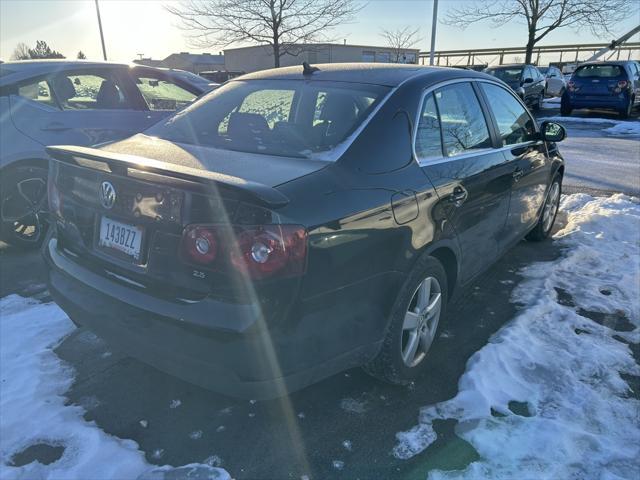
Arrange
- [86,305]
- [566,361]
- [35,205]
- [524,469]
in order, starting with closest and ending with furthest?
[524,469] < [86,305] < [566,361] < [35,205]

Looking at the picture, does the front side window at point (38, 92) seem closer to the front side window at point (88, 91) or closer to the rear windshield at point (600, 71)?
the front side window at point (88, 91)

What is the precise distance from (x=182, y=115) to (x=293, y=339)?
1.88 m

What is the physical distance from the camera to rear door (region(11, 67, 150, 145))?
15.3ft

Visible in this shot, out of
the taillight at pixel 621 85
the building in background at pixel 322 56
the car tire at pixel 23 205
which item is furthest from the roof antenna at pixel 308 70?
the building in background at pixel 322 56

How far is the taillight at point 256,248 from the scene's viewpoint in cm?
189

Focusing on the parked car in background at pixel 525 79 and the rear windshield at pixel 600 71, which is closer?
the rear windshield at pixel 600 71

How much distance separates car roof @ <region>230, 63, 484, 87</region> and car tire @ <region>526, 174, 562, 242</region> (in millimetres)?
2164

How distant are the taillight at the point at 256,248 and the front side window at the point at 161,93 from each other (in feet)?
13.1

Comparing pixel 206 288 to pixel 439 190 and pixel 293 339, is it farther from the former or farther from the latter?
pixel 439 190

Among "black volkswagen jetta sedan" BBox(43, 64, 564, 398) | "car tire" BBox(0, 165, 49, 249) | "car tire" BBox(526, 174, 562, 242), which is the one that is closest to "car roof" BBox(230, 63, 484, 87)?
"black volkswagen jetta sedan" BBox(43, 64, 564, 398)

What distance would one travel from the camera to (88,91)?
5258 millimetres

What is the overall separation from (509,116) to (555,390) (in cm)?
223

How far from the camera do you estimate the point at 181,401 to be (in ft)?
8.91

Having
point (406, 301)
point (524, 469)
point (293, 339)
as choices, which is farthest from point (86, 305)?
point (524, 469)
